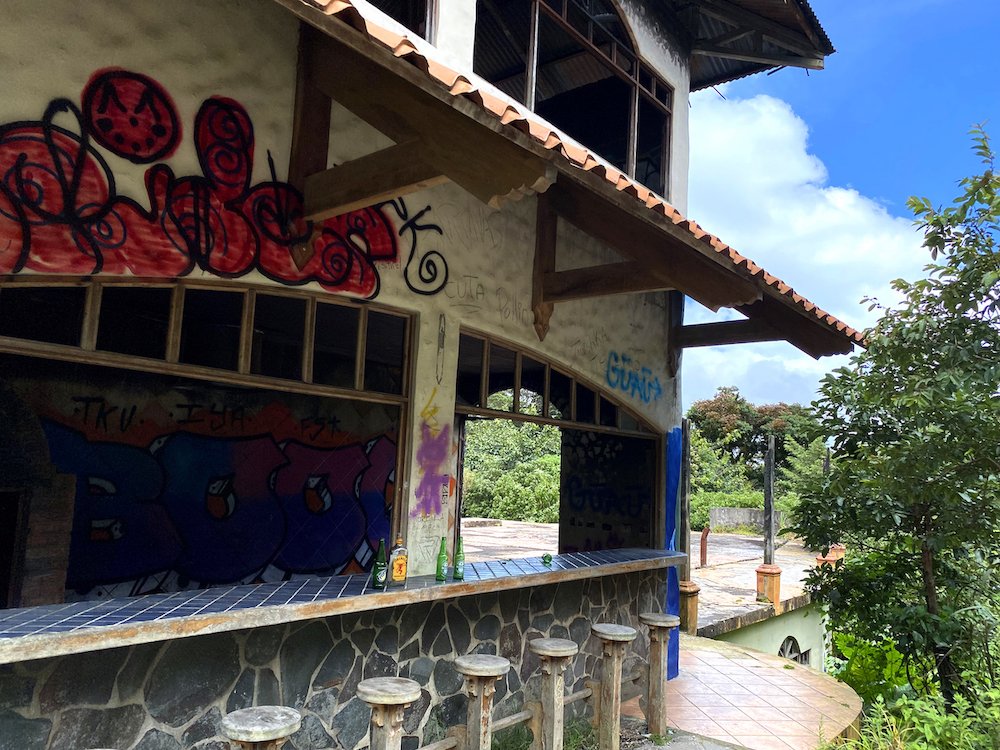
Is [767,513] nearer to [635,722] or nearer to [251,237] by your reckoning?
[635,722]

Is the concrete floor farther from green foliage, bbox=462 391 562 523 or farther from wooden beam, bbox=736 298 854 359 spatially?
green foliage, bbox=462 391 562 523

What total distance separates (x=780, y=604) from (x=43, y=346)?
10382 mm

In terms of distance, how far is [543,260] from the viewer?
5.66 m

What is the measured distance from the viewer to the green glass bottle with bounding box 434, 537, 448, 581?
4.41 m

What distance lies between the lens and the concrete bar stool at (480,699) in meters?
3.85

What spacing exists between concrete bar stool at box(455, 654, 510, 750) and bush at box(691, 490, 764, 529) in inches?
830

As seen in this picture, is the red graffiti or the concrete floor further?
the concrete floor

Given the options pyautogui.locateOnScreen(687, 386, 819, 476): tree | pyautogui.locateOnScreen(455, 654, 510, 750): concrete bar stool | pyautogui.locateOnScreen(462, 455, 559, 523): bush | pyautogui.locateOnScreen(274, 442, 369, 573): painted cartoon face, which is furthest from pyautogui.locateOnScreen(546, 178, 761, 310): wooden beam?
pyautogui.locateOnScreen(687, 386, 819, 476): tree

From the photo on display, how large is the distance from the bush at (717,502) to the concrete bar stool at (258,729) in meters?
22.4

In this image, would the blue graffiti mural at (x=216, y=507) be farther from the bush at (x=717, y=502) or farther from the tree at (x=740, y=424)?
the tree at (x=740, y=424)

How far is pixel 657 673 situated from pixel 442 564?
2178 mm

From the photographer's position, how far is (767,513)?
1189 centimetres

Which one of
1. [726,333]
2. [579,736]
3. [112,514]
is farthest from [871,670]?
[112,514]

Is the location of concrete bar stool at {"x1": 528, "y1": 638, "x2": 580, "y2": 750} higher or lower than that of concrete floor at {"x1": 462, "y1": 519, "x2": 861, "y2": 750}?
higher
